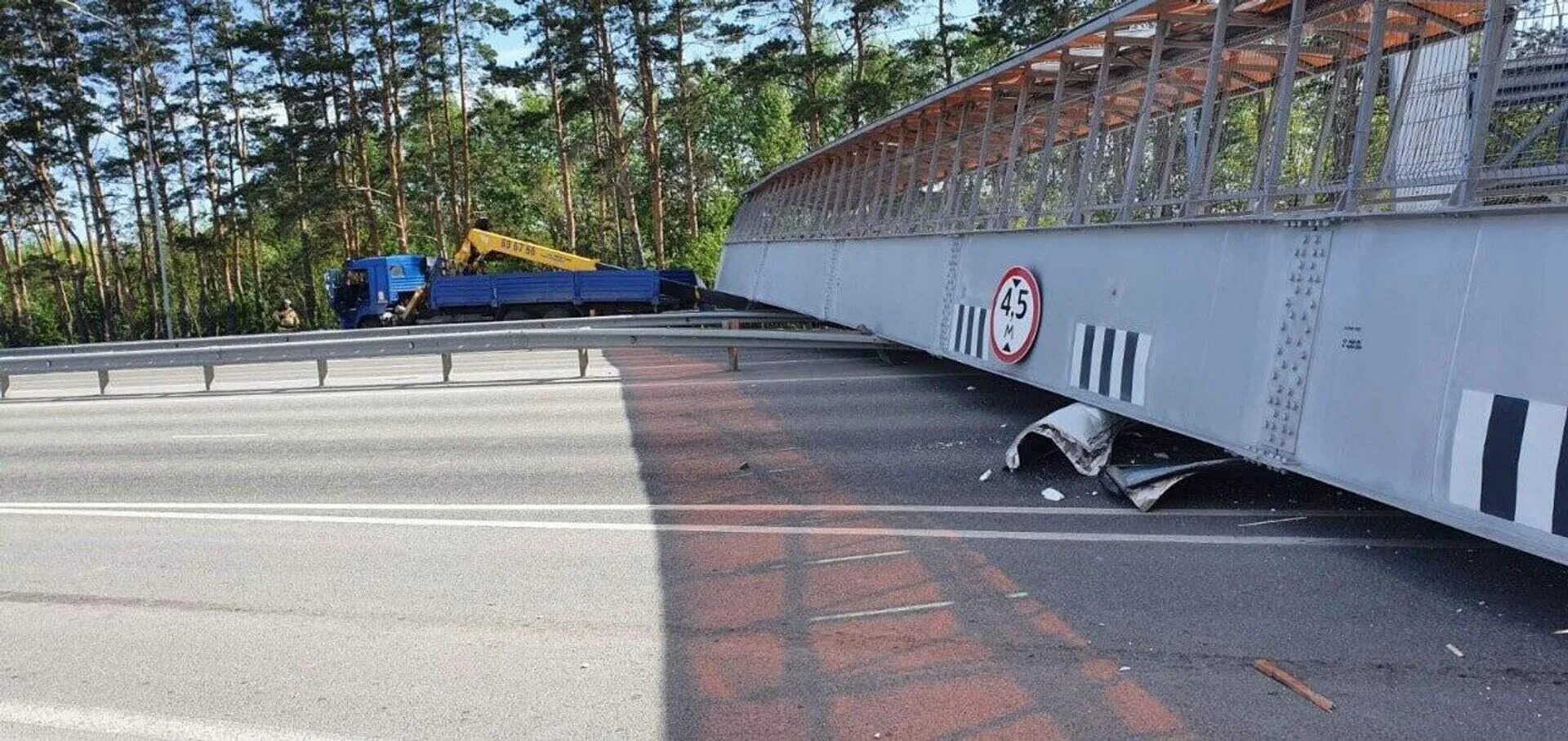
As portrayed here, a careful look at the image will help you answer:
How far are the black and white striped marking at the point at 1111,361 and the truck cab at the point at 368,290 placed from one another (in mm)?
29526

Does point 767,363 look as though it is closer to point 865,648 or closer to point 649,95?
point 865,648

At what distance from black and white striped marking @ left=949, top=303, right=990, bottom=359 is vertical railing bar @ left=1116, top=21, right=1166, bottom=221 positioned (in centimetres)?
239

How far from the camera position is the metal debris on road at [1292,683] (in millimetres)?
3928

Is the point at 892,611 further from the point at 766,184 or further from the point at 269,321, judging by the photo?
the point at 269,321

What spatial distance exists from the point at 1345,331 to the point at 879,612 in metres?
3.01

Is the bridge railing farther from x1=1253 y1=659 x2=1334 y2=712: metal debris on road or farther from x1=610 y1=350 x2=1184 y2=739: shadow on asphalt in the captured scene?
x1=610 y1=350 x2=1184 y2=739: shadow on asphalt

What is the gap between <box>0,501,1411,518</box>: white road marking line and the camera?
6.60 m

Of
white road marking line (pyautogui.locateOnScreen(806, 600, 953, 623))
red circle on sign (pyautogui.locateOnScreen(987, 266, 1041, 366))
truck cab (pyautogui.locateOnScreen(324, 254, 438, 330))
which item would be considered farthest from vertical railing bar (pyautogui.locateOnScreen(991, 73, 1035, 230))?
truck cab (pyautogui.locateOnScreen(324, 254, 438, 330))

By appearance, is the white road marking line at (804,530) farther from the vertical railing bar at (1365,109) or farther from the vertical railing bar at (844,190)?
the vertical railing bar at (844,190)

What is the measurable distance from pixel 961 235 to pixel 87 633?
350 inches

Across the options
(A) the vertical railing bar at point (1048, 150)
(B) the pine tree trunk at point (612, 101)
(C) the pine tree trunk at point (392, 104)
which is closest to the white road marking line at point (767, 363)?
(A) the vertical railing bar at point (1048, 150)

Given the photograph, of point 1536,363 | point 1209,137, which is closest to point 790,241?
point 1209,137

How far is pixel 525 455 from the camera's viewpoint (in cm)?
979

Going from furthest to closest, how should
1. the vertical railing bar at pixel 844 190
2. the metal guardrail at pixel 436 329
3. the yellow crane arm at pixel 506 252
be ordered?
1. the yellow crane arm at pixel 506 252
2. the metal guardrail at pixel 436 329
3. the vertical railing bar at pixel 844 190
